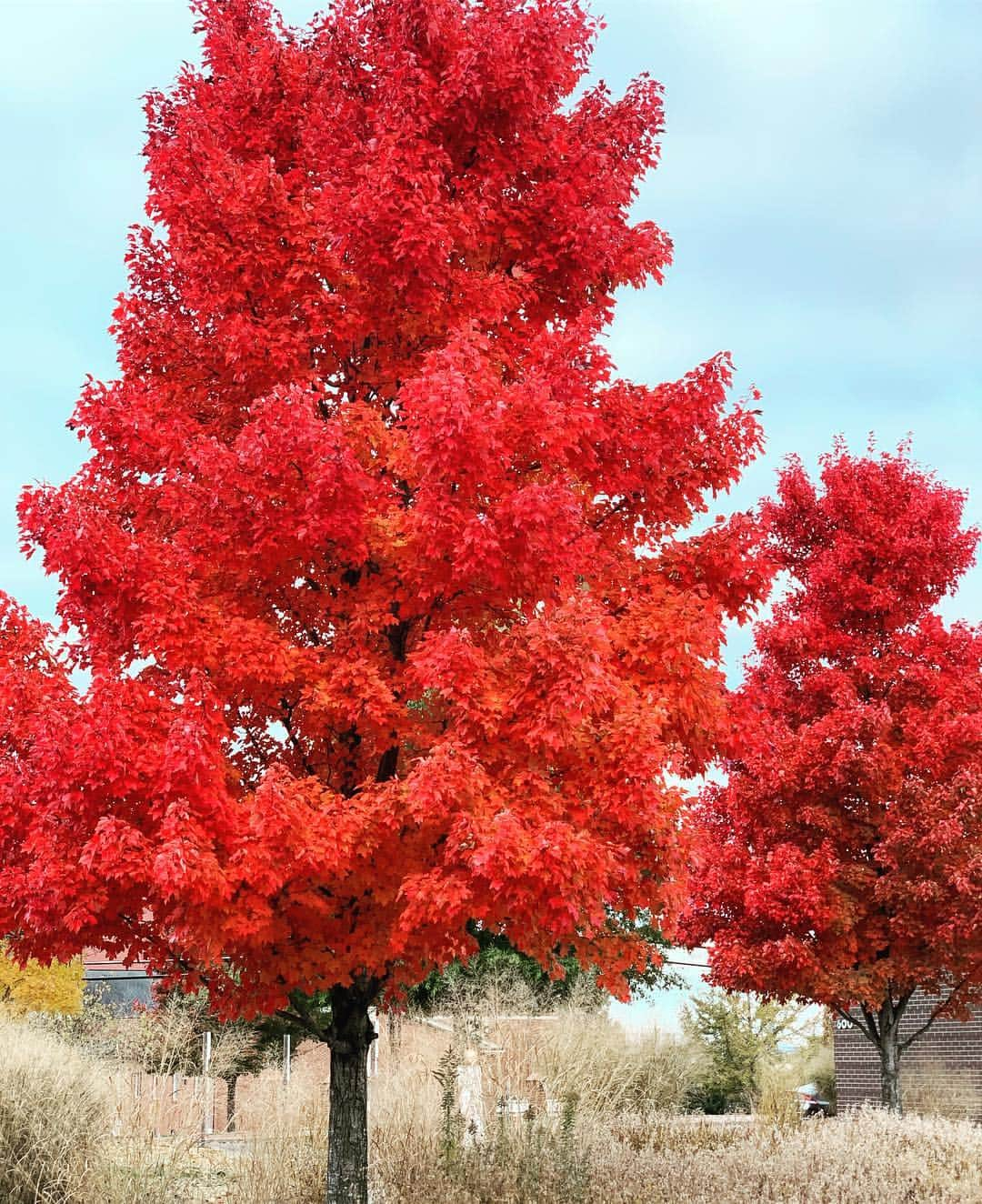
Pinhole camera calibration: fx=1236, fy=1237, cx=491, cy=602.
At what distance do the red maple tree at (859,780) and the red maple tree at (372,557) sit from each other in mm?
7829

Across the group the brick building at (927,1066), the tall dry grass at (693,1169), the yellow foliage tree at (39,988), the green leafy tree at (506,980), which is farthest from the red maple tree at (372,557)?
the yellow foliage tree at (39,988)

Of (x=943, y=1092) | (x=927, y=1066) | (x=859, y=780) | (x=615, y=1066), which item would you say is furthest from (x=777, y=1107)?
(x=927, y=1066)

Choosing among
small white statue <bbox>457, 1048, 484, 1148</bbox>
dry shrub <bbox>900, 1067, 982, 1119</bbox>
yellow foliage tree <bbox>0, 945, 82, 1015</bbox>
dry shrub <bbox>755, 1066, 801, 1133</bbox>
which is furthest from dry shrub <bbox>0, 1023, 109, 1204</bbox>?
yellow foliage tree <bbox>0, 945, 82, 1015</bbox>

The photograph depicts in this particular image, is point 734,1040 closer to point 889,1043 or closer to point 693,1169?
point 889,1043

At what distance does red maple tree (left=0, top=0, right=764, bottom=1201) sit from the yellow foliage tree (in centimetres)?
2246

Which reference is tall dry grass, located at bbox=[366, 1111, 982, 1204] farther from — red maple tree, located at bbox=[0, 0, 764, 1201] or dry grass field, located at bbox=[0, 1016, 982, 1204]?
red maple tree, located at bbox=[0, 0, 764, 1201]

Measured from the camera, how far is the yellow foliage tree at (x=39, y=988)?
Result: 97.8ft

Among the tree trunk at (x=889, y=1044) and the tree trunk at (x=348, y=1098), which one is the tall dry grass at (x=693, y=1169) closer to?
the tree trunk at (x=348, y=1098)

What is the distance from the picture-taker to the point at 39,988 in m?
30.3

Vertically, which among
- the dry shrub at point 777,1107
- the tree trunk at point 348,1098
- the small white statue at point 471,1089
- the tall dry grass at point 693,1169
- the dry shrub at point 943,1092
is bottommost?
the dry shrub at point 943,1092

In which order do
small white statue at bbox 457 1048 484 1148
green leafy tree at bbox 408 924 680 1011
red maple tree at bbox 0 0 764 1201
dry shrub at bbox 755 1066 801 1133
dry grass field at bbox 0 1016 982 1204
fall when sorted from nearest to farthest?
red maple tree at bbox 0 0 764 1201 < dry grass field at bbox 0 1016 982 1204 < small white statue at bbox 457 1048 484 1148 < dry shrub at bbox 755 1066 801 1133 < green leafy tree at bbox 408 924 680 1011

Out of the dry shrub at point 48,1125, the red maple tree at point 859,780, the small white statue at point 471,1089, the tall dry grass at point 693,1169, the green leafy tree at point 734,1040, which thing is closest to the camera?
the dry shrub at point 48,1125

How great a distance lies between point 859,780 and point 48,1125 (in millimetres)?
11916

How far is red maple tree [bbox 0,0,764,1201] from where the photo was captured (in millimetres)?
8055
